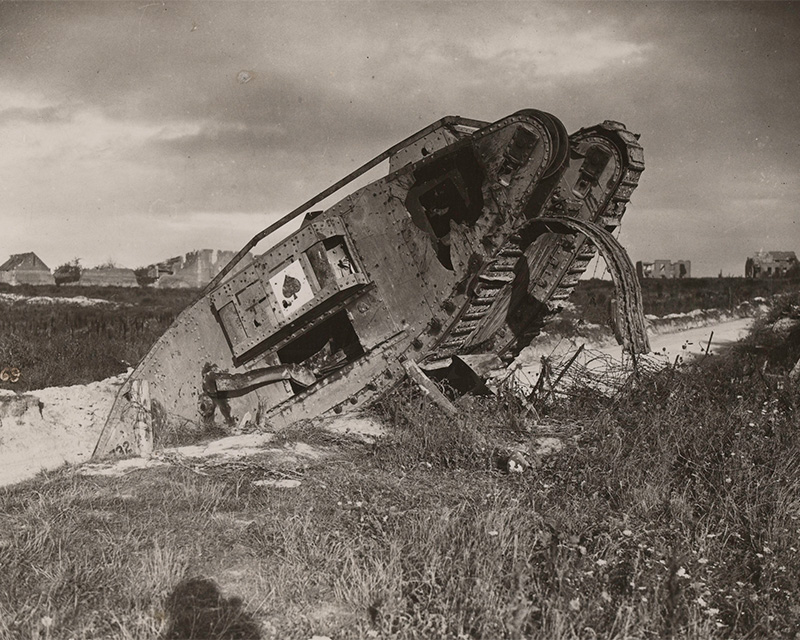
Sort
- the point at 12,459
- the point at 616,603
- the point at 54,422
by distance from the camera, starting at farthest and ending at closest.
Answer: the point at 54,422
the point at 12,459
the point at 616,603

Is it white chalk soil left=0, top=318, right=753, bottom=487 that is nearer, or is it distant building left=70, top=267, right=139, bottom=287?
white chalk soil left=0, top=318, right=753, bottom=487

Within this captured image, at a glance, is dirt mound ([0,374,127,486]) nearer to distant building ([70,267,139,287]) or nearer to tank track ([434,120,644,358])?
tank track ([434,120,644,358])

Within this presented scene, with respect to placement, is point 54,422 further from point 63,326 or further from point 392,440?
point 63,326

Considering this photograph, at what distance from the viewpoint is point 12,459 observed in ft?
27.9

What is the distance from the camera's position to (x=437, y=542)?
3760mm

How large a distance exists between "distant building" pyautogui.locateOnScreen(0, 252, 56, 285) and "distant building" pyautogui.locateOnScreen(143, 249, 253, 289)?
6.57 m

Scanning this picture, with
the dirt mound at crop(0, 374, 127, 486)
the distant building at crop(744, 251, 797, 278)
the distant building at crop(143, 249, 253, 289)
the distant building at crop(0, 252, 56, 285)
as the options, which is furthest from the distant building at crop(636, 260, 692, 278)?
the dirt mound at crop(0, 374, 127, 486)

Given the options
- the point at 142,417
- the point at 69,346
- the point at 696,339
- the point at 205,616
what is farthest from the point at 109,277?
the point at 205,616

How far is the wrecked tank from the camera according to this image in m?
6.58

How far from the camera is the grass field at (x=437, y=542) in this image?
3.19 m

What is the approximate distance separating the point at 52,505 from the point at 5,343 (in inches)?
376

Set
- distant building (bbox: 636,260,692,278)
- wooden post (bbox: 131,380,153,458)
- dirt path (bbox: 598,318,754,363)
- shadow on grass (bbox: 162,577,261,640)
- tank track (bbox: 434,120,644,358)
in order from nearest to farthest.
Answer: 1. shadow on grass (bbox: 162,577,261,640)
2. tank track (bbox: 434,120,644,358)
3. wooden post (bbox: 131,380,153,458)
4. dirt path (bbox: 598,318,754,363)
5. distant building (bbox: 636,260,692,278)

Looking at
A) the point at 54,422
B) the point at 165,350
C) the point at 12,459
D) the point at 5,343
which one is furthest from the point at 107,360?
the point at 165,350

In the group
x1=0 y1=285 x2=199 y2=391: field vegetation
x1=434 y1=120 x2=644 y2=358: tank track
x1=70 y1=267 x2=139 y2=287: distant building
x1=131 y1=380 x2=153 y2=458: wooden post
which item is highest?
x1=70 y1=267 x2=139 y2=287: distant building
